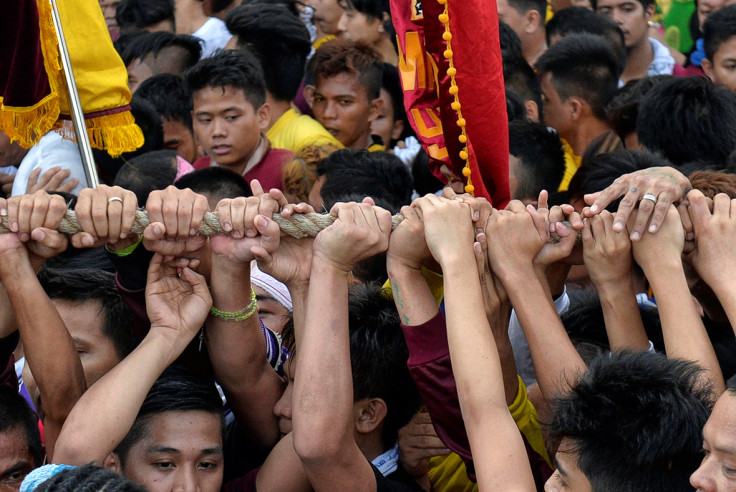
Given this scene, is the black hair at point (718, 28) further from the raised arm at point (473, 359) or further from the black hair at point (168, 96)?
the raised arm at point (473, 359)

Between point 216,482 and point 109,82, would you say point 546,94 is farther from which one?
point 216,482

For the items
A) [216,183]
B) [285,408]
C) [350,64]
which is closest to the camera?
[285,408]

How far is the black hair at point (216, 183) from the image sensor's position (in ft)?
13.7

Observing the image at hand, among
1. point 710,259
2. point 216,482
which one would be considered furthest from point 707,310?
point 216,482

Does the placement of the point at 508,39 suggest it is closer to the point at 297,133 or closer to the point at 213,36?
the point at 297,133

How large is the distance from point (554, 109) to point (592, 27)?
1.20 m

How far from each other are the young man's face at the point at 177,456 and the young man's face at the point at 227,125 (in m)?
2.63

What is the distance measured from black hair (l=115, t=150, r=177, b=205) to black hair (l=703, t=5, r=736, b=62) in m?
3.12

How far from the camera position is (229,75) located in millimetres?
5219

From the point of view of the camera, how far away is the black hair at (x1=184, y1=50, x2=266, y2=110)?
521 centimetres

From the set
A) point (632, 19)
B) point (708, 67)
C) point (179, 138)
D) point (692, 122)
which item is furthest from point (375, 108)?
point (692, 122)

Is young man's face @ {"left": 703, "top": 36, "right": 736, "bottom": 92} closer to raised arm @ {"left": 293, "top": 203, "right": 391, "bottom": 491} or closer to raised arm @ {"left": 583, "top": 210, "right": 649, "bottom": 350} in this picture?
raised arm @ {"left": 583, "top": 210, "right": 649, "bottom": 350}

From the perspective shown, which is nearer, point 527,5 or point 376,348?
point 376,348

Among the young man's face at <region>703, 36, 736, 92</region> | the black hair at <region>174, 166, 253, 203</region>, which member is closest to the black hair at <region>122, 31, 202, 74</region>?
the black hair at <region>174, 166, 253, 203</region>
